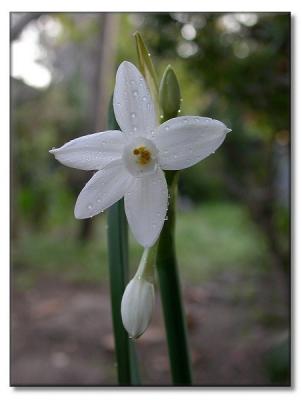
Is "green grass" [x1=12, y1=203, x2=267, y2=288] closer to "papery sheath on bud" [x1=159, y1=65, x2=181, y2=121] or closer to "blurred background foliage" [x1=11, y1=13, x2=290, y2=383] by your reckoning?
"blurred background foliage" [x1=11, y1=13, x2=290, y2=383]

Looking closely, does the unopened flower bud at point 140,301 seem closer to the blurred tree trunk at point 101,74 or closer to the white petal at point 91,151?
the white petal at point 91,151

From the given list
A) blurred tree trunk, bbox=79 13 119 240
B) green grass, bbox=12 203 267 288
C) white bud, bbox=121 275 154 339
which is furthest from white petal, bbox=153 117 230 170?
green grass, bbox=12 203 267 288

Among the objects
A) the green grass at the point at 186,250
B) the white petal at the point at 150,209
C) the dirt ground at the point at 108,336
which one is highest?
the white petal at the point at 150,209

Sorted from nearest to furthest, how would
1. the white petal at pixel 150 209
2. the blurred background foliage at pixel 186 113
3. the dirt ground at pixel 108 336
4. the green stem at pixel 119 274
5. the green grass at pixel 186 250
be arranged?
the white petal at pixel 150 209 → the green stem at pixel 119 274 → the blurred background foliage at pixel 186 113 → the dirt ground at pixel 108 336 → the green grass at pixel 186 250

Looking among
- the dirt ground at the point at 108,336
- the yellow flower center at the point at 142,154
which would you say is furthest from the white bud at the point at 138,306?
the dirt ground at the point at 108,336

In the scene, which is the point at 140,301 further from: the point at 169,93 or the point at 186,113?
the point at 186,113
